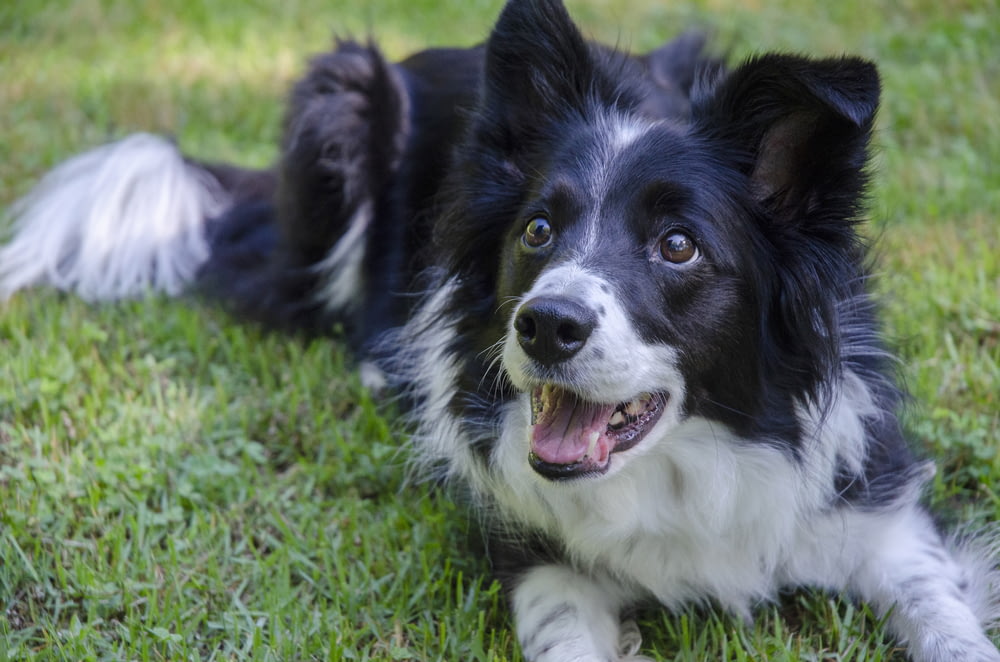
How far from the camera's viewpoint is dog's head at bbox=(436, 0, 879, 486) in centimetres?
254

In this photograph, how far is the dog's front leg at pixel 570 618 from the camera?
9.27 ft

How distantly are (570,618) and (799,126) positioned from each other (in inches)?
55.2

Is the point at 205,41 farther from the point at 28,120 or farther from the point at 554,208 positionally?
the point at 554,208

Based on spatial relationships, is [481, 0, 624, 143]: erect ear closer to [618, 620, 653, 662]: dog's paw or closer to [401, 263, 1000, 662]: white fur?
[401, 263, 1000, 662]: white fur

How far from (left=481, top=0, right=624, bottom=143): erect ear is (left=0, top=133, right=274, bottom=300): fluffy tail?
86.7 inches

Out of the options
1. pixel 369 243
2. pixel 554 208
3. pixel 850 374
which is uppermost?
pixel 554 208

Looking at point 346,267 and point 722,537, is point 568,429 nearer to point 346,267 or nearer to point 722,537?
point 722,537

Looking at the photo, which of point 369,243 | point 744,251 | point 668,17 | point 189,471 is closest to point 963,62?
point 668,17

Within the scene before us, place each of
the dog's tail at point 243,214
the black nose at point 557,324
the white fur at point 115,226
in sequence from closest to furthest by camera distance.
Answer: the black nose at point 557,324 < the dog's tail at point 243,214 < the white fur at point 115,226

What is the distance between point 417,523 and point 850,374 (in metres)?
1.39

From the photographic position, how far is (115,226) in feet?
16.1

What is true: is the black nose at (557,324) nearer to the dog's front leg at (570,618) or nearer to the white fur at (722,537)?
the white fur at (722,537)

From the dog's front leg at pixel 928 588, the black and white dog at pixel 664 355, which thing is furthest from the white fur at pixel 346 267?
the dog's front leg at pixel 928 588

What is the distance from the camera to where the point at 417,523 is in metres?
3.43
